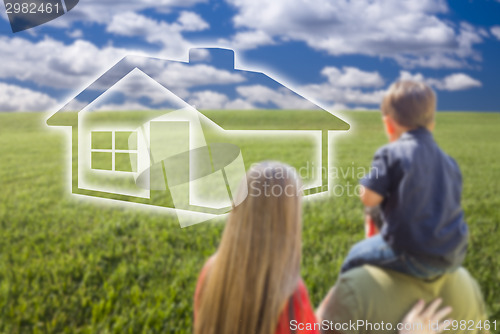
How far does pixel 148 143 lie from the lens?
1750mm

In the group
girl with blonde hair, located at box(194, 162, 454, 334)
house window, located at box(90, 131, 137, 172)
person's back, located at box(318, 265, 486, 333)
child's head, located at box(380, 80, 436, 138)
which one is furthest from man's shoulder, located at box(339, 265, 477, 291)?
house window, located at box(90, 131, 137, 172)

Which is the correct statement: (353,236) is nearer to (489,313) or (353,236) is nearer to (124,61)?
(489,313)

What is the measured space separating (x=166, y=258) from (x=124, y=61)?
0.98 m

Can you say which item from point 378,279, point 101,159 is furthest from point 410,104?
point 101,159

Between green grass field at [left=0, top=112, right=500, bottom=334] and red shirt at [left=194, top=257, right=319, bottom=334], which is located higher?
red shirt at [left=194, top=257, right=319, bottom=334]

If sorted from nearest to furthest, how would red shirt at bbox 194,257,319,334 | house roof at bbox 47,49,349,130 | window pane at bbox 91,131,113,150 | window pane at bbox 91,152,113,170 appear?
1. red shirt at bbox 194,257,319,334
2. house roof at bbox 47,49,349,130
3. window pane at bbox 91,131,113,150
4. window pane at bbox 91,152,113,170

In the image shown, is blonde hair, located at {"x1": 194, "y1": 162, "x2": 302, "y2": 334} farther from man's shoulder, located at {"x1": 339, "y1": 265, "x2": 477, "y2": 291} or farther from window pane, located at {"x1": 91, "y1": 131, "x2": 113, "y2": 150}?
window pane, located at {"x1": 91, "y1": 131, "x2": 113, "y2": 150}

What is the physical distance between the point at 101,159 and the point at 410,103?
1341mm

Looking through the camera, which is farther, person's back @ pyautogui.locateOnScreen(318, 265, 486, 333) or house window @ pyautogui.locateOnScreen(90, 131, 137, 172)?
house window @ pyautogui.locateOnScreen(90, 131, 137, 172)

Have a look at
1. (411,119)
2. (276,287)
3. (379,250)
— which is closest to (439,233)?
(379,250)

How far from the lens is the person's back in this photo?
97 cm

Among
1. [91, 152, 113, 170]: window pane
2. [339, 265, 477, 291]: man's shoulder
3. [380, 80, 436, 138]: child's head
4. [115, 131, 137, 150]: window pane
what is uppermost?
[380, 80, 436, 138]: child's head

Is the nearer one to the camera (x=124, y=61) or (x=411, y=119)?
(x=411, y=119)

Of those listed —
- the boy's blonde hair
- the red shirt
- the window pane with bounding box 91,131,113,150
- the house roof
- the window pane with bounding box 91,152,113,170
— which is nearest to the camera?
the boy's blonde hair
